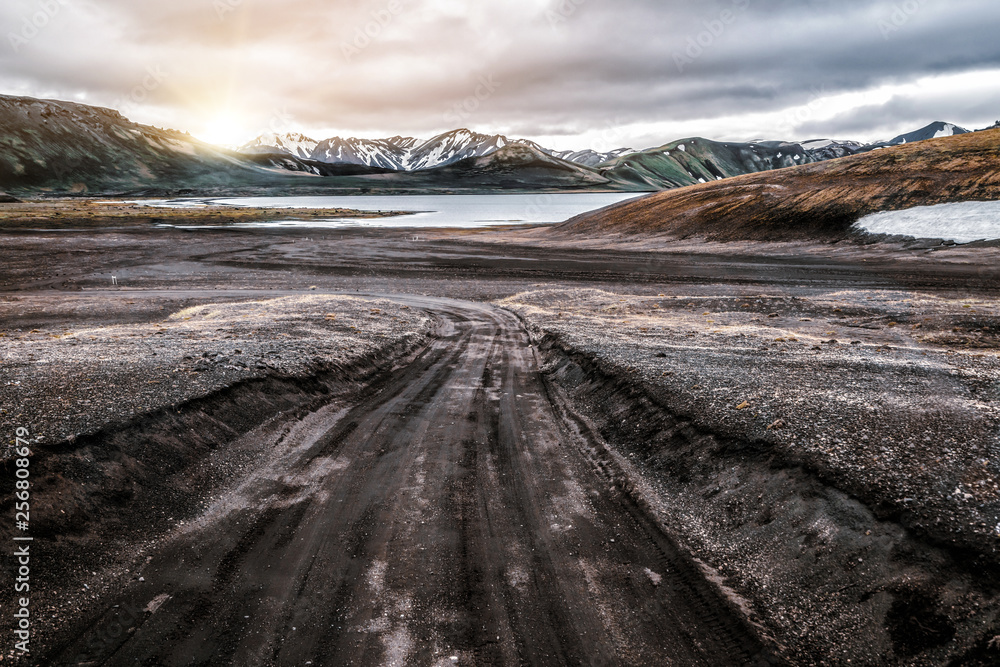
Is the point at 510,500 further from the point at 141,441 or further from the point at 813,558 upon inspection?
the point at 141,441

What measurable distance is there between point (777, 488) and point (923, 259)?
139ft

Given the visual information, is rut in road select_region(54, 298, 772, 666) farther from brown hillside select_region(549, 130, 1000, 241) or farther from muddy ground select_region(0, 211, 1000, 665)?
brown hillside select_region(549, 130, 1000, 241)

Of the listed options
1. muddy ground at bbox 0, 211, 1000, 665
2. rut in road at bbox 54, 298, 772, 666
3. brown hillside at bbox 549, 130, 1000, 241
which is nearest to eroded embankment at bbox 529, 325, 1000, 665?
muddy ground at bbox 0, 211, 1000, 665

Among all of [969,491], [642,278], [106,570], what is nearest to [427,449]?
[106,570]

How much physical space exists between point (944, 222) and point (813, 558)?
2116 inches

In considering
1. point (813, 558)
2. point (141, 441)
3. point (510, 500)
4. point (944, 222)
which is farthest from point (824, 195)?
point (141, 441)

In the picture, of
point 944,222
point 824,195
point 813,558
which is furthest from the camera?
point 824,195

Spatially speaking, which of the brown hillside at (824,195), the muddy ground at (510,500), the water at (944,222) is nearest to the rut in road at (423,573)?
the muddy ground at (510,500)

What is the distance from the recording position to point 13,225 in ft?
221

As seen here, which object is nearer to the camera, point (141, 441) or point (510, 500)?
point (510, 500)

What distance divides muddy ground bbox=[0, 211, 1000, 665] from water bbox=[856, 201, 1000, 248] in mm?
35547

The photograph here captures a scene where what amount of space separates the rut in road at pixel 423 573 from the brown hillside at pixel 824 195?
53285mm

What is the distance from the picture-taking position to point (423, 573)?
19.3ft

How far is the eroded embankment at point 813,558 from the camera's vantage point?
15.4ft
